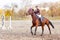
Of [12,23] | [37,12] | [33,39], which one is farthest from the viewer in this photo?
[12,23]

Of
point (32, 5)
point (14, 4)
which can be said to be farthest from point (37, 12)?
point (14, 4)

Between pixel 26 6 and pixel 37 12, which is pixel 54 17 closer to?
pixel 26 6

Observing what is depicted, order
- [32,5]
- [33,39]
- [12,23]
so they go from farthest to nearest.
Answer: [12,23] → [32,5] → [33,39]

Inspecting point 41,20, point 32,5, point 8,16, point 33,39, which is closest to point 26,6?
point 32,5

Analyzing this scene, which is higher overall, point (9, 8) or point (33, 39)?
point (9, 8)

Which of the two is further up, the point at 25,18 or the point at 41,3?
the point at 41,3

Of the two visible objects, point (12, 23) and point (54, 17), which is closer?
point (54, 17)

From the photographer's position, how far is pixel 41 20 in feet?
20.9

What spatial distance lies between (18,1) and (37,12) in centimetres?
243

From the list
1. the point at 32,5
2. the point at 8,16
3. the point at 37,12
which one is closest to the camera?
A: the point at 37,12

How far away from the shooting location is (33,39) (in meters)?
5.42

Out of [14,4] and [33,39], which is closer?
[33,39]

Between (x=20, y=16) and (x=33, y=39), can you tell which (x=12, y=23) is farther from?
(x=33, y=39)

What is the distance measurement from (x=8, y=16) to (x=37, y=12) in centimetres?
290
